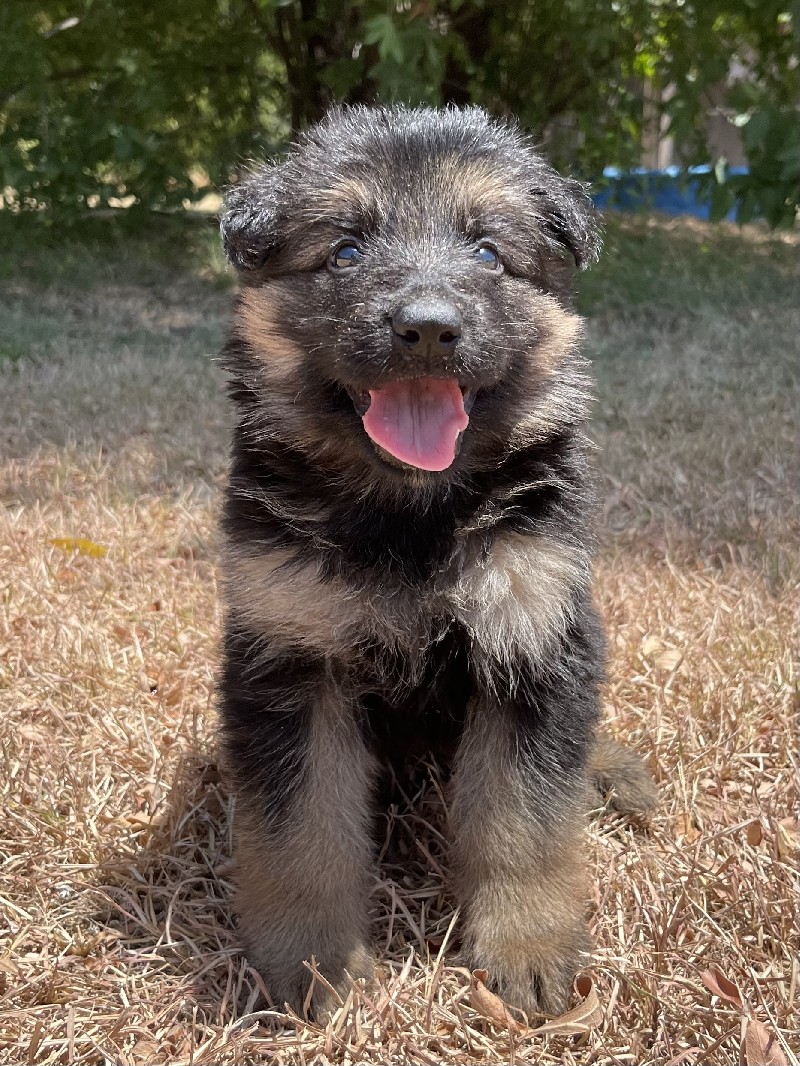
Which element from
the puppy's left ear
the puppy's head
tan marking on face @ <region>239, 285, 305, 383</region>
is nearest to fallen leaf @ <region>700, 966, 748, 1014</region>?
the puppy's head

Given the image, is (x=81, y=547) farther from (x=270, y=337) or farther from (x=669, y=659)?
(x=669, y=659)

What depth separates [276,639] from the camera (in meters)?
2.33

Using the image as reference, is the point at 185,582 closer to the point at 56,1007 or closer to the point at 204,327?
the point at 56,1007

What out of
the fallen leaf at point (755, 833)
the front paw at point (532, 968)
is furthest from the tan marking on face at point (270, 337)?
the fallen leaf at point (755, 833)

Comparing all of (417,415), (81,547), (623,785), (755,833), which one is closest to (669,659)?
(623,785)

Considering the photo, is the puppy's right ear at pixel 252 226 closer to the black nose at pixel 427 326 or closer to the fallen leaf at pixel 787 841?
the black nose at pixel 427 326

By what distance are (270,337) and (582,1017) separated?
1.76 meters

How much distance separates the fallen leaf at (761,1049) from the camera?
80.8 inches

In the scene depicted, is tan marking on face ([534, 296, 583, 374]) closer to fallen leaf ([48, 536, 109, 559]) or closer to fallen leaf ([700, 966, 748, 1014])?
fallen leaf ([700, 966, 748, 1014])

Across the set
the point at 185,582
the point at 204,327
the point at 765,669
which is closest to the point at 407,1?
the point at 204,327

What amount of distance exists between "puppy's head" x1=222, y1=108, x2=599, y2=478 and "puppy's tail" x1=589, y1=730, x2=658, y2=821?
Answer: 1057 millimetres

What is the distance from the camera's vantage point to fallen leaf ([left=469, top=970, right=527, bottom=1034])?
2254mm

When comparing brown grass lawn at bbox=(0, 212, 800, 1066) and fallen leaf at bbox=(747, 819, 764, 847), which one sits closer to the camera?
brown grass lawn at bbox=(0, 212, 800, 1066)

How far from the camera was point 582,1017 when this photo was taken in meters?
2.24
